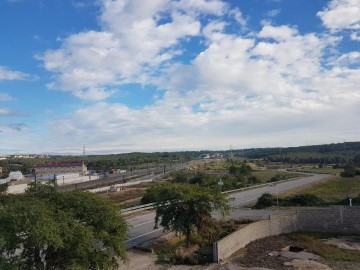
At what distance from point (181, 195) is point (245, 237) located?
226 inches

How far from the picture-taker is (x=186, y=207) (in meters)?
28.9

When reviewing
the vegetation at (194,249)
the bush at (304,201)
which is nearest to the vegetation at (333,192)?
the bush at (304,201)

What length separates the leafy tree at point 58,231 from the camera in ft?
48.4

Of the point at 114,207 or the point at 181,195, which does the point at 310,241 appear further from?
the point at 114,207

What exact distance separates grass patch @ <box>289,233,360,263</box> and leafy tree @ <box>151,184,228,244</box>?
6.46 metres

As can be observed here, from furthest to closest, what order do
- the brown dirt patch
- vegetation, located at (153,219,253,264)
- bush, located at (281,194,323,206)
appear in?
bush, located at (281,194,323,206)
vegetation, located at (153,219,253,264)
the brown dirt patch

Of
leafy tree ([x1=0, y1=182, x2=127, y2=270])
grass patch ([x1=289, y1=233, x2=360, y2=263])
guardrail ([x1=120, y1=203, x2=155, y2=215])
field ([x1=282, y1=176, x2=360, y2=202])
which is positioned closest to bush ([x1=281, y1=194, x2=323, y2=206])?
field ([x1=282, y1=176, x2=360, y2=202])

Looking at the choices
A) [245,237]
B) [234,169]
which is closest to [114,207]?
[245,237]

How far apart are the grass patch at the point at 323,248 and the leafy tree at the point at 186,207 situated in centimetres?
646

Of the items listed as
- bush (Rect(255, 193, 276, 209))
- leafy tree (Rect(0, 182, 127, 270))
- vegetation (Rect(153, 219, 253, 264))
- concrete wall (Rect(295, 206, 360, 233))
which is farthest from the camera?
bush (Rect(255, 193, 276, 209))

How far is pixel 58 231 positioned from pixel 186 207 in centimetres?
1430

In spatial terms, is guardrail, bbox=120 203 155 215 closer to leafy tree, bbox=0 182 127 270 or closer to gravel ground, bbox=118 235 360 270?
gravel ground, bbox=118 235 360 270

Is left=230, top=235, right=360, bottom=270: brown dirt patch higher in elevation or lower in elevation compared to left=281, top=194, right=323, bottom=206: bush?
lower

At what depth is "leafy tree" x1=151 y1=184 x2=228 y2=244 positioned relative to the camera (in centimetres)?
2872
